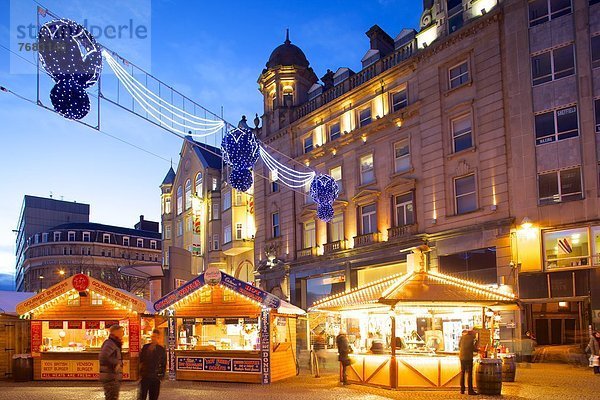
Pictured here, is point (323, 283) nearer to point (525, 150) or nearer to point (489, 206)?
point (489, 206)

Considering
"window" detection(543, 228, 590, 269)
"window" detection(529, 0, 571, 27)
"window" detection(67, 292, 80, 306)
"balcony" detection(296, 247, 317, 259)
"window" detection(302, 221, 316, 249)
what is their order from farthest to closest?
1. "window" detection(302, 221, 316, 249)
2. "balcony" detection(296, 247, 317, 259)
3. "window" detection(529, 0, 571, 27)
4. "window" detection(543, 228, 590, 269)
5. "window" detection(67, 292, 80, 306)

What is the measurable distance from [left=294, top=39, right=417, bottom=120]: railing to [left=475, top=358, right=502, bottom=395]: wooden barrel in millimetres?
19257

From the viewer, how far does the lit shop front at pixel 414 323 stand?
1738 centimetres

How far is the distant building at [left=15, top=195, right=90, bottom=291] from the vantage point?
125312 mm

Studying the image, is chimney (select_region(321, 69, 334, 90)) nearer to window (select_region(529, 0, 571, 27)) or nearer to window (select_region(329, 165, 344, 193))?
window (select_region(329, 165, 344, 193))

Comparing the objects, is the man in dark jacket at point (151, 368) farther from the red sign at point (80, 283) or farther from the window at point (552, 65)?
the window at point (552, 65)

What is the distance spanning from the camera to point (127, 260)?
10856 cm

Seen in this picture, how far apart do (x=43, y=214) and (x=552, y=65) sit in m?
119

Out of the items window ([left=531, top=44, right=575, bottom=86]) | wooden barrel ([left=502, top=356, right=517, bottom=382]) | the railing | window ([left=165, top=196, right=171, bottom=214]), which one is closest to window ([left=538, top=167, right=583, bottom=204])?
window ([left=531, top=44, right=575, bottom=86])

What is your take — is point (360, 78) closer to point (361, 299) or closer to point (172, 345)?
point (361, 299)

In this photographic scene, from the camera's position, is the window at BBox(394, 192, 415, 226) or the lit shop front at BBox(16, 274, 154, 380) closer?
the lit shop front at BBox(16, 274, 154, 380)

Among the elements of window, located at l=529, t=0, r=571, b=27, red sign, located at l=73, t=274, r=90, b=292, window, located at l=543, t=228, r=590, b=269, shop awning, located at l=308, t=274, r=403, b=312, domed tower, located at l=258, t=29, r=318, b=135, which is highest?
domed tower, located at l=258, t=29, r=318, b=135

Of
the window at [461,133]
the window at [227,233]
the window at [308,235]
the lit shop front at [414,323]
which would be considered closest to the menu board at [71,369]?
the lit shop front at [414,323]

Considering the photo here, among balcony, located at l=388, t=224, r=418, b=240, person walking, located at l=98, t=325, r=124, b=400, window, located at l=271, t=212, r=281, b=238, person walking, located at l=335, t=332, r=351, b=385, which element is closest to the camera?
person walking, located at l=98, t=325, r=124, b=400
